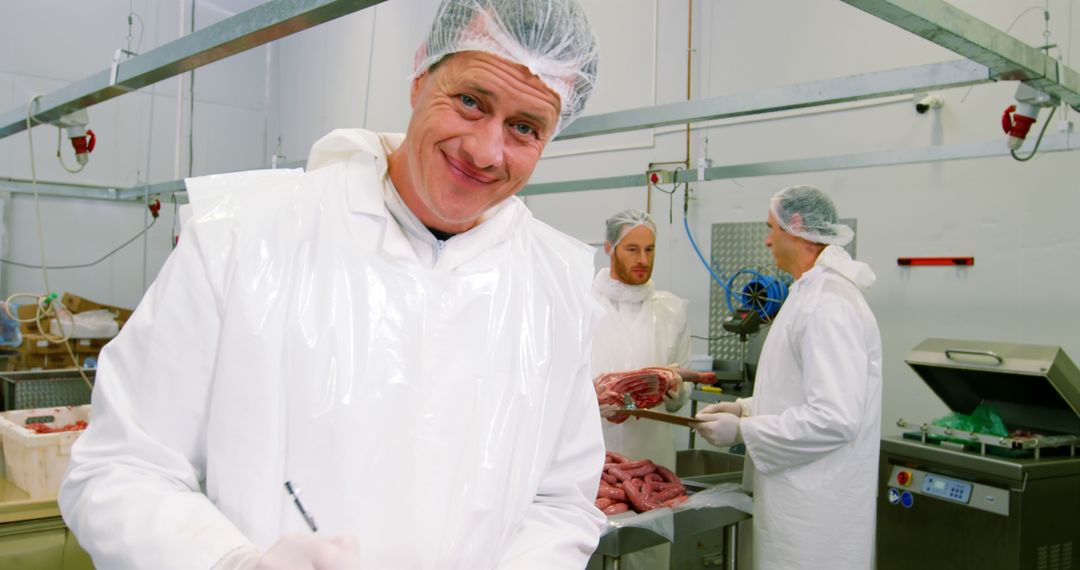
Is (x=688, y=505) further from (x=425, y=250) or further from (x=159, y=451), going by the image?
(x=159, y=451)

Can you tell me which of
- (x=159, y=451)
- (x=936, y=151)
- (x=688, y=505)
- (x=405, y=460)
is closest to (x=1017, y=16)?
(x=936, y=151)

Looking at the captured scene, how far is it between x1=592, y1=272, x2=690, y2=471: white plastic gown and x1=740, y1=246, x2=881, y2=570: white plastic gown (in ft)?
3.01

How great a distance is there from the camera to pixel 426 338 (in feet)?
4.16

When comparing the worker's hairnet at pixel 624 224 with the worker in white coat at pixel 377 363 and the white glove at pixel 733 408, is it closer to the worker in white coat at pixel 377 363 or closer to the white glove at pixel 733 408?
the white glove at pixel 733 408

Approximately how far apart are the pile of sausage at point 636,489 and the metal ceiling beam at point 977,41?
1655 mm

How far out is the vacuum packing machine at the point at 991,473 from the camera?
110 inches

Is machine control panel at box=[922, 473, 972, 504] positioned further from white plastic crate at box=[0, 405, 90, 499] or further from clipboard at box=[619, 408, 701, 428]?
white plastic crate at box=[0, 405, 90, 499]

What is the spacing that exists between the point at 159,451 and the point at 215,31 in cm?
122

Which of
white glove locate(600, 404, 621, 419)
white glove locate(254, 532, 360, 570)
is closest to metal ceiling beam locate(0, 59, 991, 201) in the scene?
white glove locate(600, 404, 621, 419)

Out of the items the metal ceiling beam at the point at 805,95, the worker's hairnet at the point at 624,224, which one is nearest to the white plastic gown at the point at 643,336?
the worker's hairnet at the point at 624,224

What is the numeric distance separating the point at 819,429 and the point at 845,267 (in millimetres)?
665

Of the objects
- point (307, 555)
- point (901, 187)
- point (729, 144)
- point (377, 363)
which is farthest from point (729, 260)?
point (307, 555)

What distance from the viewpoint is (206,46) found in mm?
1926

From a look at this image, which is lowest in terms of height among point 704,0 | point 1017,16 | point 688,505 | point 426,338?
point 688,505
